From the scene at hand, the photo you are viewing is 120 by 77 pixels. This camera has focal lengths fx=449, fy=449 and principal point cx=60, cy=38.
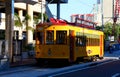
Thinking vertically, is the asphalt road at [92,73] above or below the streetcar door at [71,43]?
below

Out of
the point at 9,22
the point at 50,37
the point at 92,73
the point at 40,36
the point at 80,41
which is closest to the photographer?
the point at 92,73

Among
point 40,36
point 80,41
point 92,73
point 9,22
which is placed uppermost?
point 9,22

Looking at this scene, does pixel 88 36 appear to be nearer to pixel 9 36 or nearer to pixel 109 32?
pixel 9 36

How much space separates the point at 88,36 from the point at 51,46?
6.88 meters

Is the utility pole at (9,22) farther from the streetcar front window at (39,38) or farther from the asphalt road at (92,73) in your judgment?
the asphalt road at (92,73)

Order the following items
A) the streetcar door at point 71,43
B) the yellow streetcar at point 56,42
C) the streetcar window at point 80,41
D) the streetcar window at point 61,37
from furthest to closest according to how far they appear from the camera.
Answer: the streetcar window at point 80,41 → the streetcar door at point 71,43 → the streetcar window at point 61,37 → the yellow streetcar at point 56,42

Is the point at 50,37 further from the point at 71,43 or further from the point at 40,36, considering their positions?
the point at 71,43

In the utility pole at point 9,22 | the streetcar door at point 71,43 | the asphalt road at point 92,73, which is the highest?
the utility pole at point 9,22

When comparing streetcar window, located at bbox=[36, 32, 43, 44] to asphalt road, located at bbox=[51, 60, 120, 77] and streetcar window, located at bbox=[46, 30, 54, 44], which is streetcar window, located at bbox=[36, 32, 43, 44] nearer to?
streetcar window, located at bbox=[46, 30, 54, 44]

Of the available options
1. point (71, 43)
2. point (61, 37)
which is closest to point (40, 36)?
point (61, 37)

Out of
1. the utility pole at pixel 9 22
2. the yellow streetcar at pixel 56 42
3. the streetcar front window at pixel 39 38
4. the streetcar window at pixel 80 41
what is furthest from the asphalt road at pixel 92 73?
the utility pole at pixel 9 22

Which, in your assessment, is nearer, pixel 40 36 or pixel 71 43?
pixel 40 36

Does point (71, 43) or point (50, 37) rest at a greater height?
point (50, 37)

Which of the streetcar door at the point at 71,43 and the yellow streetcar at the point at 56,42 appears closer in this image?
the yellow streetcar at the point at 56,42
